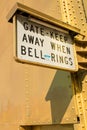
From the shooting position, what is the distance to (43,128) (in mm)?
2752

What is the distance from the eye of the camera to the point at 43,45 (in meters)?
1.77

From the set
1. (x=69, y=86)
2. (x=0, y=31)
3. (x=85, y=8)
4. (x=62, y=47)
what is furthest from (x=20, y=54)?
(x=0, y=31)

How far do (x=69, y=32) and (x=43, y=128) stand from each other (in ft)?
4.16

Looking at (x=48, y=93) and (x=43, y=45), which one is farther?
(x=48, y=93)

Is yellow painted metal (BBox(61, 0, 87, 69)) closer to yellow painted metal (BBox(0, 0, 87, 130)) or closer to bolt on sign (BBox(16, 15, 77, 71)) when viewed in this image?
yellow painted metal (BBox(0, 0, 87, 130))

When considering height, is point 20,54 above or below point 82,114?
above

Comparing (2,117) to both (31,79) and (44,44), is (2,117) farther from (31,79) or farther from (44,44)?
(44,44)

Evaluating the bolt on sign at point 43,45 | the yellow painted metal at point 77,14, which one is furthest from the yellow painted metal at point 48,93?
the bolt on sign at point 43,45

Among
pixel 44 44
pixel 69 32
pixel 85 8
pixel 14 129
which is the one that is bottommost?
pixel 14 129

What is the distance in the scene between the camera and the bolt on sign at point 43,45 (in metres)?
1.64

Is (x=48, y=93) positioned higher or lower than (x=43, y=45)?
lower

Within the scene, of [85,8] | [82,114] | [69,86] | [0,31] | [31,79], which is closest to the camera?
[82,114]

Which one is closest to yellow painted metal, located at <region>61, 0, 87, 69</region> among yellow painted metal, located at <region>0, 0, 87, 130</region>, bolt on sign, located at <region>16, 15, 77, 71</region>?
yellow painted metal, located at <region>0, 0, 87, 130</region>

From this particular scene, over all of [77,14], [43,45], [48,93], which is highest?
[77,14]
